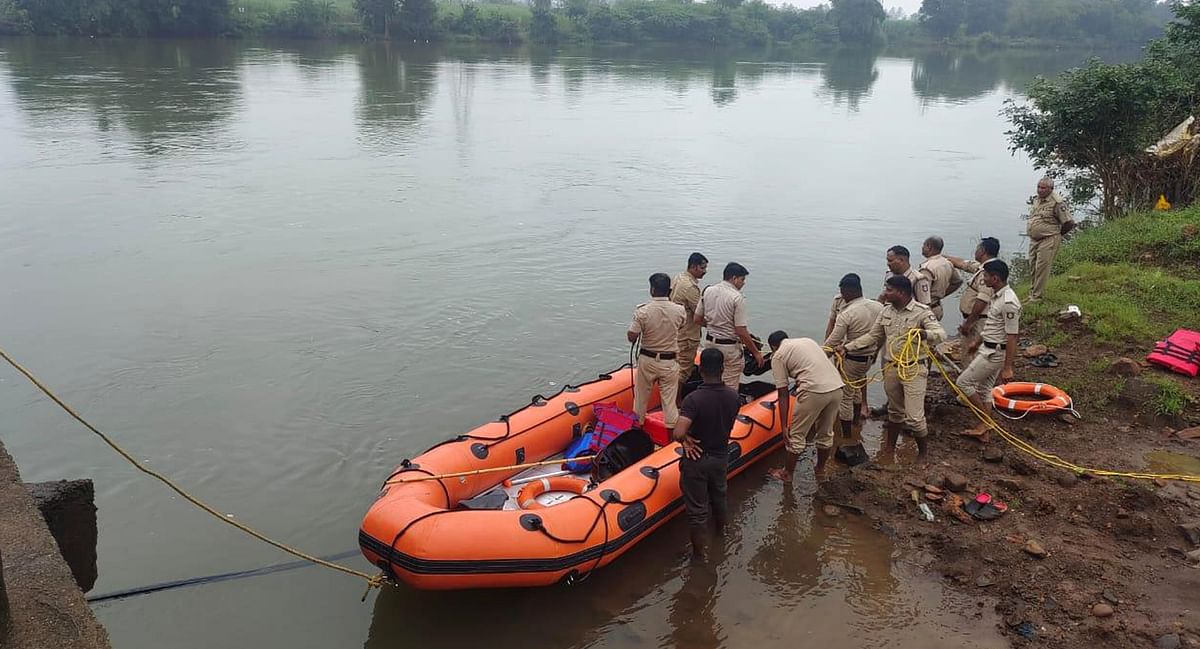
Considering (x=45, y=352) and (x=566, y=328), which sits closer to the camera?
Answer: (x=45, y=352)

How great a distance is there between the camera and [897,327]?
6.42 m

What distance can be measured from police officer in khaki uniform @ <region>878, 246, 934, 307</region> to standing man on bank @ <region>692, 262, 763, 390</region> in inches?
49.8

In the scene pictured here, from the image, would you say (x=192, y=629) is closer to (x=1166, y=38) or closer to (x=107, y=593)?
(x=107, y=593)

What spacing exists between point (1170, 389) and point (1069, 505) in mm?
2145

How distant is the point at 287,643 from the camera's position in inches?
205

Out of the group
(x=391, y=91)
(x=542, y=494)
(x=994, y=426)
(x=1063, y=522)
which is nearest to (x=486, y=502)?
(x=542, y=494)

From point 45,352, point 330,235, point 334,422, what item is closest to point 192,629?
point 334,422

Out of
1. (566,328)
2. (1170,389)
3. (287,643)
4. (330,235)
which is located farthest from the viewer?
(330,235)

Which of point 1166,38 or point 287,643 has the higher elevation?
point 1166,38

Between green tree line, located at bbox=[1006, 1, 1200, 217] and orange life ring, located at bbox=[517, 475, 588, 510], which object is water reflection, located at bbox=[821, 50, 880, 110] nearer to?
green tree line, located at bbox=[1006, 1, 1200, 217]

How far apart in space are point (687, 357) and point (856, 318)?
1553mm

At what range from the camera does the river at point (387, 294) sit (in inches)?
213

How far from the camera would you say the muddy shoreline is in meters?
4.82

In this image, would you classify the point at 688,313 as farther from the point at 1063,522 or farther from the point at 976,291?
the point at 1063,522
